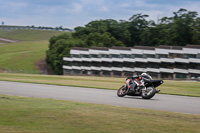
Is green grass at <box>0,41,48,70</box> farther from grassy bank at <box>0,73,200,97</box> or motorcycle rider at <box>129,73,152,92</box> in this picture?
motorcycle rider at <box>129,73,152,92</box>

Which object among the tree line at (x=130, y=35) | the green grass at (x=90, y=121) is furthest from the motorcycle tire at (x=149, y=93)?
the tree line at (x=130, y=35)

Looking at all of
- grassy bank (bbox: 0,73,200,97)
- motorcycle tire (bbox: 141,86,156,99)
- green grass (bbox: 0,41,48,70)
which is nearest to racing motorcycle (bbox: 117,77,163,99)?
motorcycle tire (bbox: 141,86,156,99)

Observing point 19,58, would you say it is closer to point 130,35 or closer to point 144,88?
point 130,35

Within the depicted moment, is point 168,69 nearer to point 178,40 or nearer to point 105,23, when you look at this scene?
point 178,40

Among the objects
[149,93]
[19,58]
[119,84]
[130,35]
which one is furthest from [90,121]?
[19,58]

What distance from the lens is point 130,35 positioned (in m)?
118

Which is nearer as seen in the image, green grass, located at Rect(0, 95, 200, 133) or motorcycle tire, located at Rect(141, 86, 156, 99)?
green grass, located at Rect(0, 95, 200, 133)

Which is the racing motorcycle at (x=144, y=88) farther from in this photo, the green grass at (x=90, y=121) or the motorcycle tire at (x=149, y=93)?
the green grass at (x=90, y=121)

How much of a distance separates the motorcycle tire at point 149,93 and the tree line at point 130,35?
257 ft

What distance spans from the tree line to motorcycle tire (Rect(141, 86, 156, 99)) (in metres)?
78.2

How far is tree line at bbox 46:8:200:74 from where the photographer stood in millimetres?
95812

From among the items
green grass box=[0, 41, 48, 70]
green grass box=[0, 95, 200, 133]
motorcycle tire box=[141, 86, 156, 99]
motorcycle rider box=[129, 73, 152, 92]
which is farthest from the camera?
green grass box=[0, 41, 48, 70]

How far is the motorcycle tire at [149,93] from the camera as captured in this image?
16984 millimetres

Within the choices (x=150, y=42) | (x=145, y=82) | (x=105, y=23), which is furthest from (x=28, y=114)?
(x=105, y=23)
